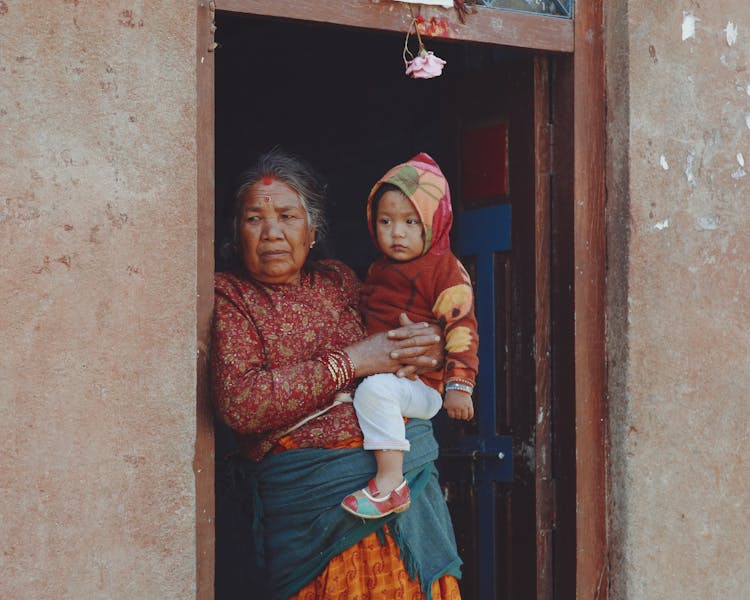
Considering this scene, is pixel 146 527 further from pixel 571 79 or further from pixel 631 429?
pixel 571 79

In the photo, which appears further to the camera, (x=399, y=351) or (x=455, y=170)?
(x=455, y=170)

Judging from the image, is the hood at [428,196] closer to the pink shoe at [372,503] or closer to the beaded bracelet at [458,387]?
the beaded bracelet at [458,387]

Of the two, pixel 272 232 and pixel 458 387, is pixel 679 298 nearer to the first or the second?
pixel 458 387

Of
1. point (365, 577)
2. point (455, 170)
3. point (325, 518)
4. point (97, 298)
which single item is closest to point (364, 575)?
point (365, 577)

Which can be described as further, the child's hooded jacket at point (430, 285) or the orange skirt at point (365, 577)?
the child's hooded jacket at point (430, 285)

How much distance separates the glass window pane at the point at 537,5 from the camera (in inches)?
158

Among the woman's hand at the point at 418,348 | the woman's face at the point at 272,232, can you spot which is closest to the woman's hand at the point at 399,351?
the woman's hand at the point at 418,348

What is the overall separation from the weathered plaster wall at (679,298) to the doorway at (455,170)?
0.18 meters

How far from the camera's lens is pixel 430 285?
3.80 metres

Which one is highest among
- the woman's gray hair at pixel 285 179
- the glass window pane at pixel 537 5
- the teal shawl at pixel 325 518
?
the glass window pane at pixel 537 5

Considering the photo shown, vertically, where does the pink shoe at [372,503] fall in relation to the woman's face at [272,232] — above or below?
below

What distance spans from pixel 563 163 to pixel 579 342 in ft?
2.03

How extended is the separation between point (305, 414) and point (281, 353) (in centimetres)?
20

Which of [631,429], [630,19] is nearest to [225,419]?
[631,429]
